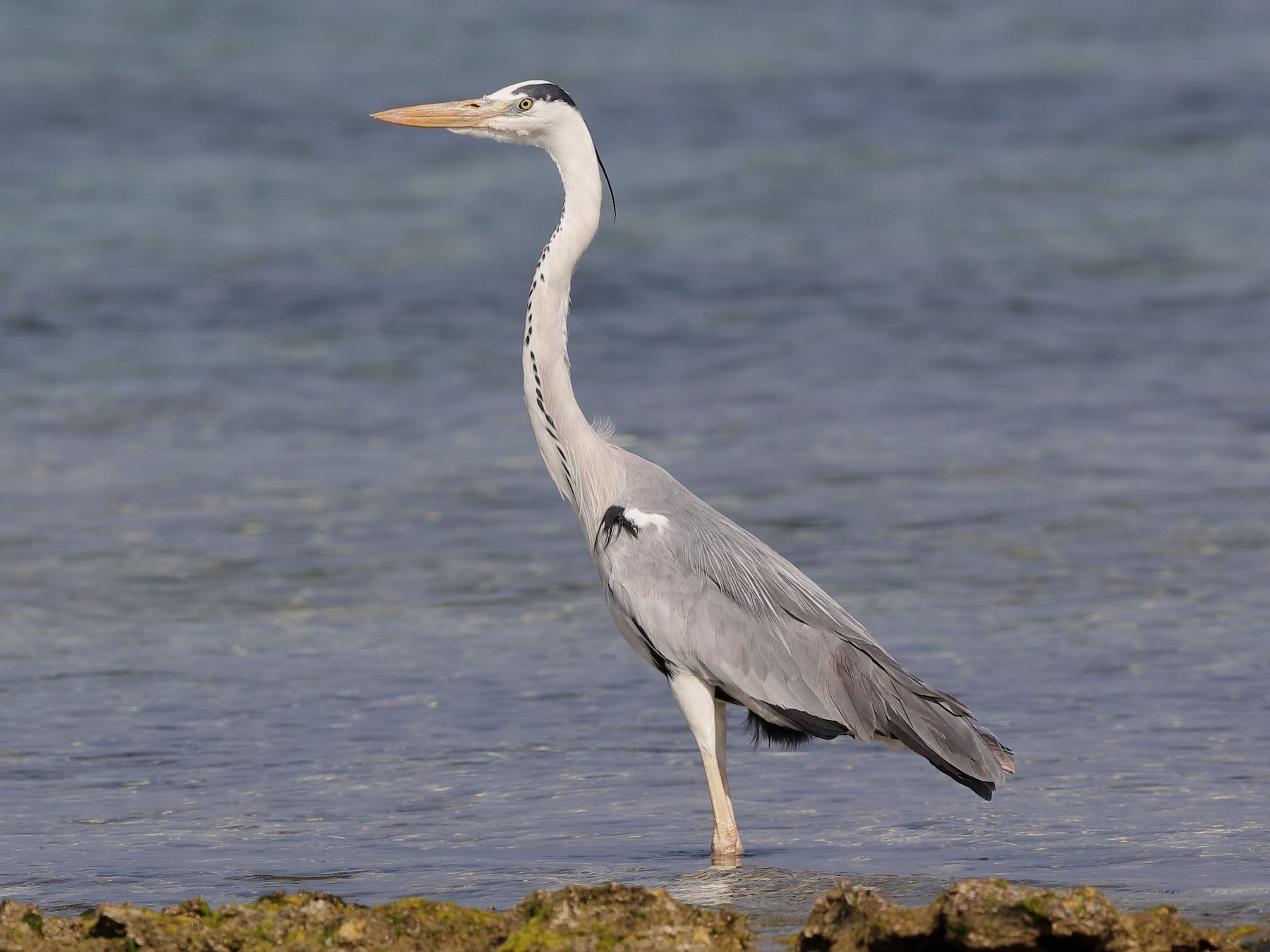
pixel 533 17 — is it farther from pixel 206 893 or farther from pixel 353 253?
pixel 206 893

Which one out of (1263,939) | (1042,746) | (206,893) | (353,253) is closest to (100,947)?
(206,893)

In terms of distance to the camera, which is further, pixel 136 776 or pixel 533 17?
pixel 533 17

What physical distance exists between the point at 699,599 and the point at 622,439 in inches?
208

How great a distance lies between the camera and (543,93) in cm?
641

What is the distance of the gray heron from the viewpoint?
5594mm

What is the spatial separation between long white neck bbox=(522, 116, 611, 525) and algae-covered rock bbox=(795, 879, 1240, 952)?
99.4 inches

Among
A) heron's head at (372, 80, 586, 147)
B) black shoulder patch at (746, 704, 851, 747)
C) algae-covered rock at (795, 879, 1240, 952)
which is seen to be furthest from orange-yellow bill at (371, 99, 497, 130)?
algae-covered rock at (795, 879, 1240, 952)

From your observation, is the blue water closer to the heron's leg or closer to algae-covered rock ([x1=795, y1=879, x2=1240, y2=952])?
the heron's leg

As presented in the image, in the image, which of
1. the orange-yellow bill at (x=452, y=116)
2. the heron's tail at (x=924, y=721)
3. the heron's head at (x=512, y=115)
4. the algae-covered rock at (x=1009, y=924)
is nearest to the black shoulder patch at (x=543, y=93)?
the heron's head at (x=512, y=115)

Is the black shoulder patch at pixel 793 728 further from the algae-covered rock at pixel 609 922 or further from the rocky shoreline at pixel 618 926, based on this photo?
the algae-covered rock at pixel 609 922

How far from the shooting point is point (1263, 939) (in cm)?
422

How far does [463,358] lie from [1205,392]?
4.91 meters

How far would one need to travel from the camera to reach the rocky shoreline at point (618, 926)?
391 cm

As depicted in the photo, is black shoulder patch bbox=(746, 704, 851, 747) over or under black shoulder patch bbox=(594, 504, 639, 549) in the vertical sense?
under
